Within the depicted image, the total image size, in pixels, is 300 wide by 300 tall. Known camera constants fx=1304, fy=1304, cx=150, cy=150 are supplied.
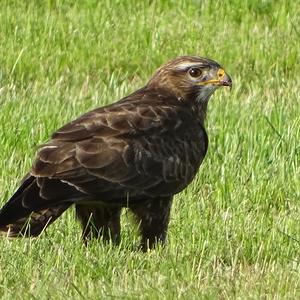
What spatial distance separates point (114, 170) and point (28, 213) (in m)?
0.57

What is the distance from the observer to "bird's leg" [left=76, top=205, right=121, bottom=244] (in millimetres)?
7233

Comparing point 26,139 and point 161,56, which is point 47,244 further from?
point 161,56

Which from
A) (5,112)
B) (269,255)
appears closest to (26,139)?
(5,112)

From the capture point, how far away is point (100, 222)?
7.29 meters

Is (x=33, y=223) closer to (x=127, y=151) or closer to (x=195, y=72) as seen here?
(x=127, y=151)

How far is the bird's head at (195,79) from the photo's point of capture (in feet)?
26.2

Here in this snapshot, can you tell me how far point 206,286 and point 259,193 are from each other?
78.6 inches

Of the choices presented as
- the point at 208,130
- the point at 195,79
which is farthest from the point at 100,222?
the point at 208,130

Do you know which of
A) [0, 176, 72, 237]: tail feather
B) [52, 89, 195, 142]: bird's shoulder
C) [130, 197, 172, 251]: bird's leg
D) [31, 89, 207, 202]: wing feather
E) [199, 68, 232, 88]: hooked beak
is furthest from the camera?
[199, 68, 232, 88]: hooked beak

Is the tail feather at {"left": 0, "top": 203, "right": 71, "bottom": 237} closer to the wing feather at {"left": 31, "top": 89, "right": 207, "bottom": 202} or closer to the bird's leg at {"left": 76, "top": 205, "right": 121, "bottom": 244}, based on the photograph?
the wing feather at {"left": 31, "top": 89, "right": 207, "bottom": 202}

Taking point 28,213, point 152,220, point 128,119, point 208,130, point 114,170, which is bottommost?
point 208,130

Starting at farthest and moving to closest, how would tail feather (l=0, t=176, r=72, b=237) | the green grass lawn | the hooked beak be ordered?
the hooked beak, tail feather (l=0, t=176, r=72, b=237), the green grass lawn

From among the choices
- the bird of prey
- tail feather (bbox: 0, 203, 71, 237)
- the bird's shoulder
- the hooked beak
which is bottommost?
tail feather (bbox: 0, 203, 71, 237)

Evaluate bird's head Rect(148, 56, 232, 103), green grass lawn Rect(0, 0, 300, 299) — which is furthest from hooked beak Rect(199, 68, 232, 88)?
green grass lawn Rect(0, 0, 300, 299)
